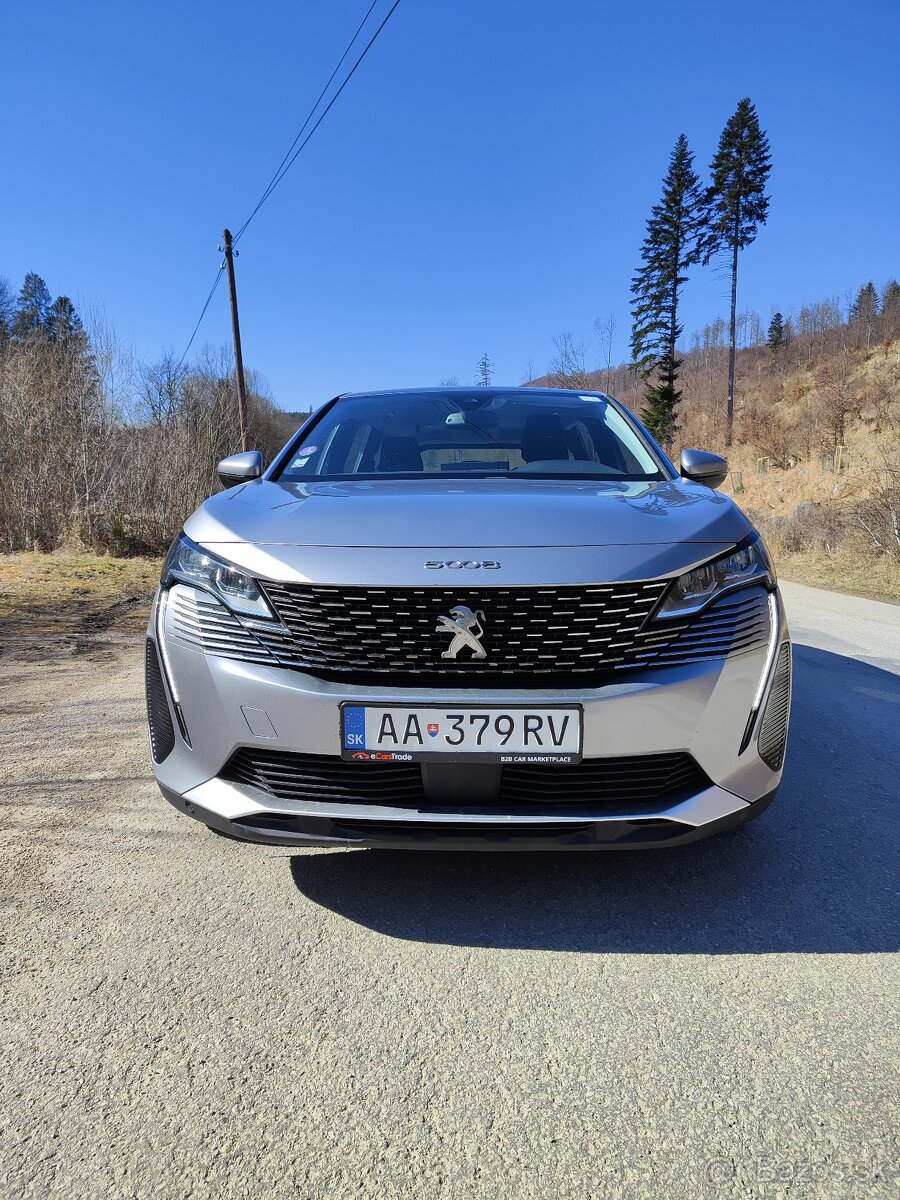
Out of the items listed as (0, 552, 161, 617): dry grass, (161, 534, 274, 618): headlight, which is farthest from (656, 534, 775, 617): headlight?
(0, 552, 161, 617): dry grass

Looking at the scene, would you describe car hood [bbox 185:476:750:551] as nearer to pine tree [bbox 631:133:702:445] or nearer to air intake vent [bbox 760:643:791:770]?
air intake vent [bbox 760:643:791:770]

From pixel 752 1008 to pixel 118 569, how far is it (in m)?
10.6

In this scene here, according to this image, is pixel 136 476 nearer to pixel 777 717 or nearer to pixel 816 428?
pixel 777 717

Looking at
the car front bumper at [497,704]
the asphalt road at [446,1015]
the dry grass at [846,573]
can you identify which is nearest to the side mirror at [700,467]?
the car front bumper at [497,704]

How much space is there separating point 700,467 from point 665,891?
153 centimetres

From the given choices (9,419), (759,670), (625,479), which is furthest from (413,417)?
(9,419)

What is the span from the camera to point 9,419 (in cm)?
1343

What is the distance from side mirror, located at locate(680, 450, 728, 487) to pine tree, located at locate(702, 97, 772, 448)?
1762 inches

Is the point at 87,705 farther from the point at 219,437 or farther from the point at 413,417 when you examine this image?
the point at 219,437

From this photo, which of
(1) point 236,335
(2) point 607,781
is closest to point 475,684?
(2) point 607,781

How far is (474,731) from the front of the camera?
1.85 meters

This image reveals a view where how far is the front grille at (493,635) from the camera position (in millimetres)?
1888

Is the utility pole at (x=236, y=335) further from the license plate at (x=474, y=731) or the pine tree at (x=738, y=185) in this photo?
the pine tree at (x=738, y=185)

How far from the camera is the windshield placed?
10.1ft
